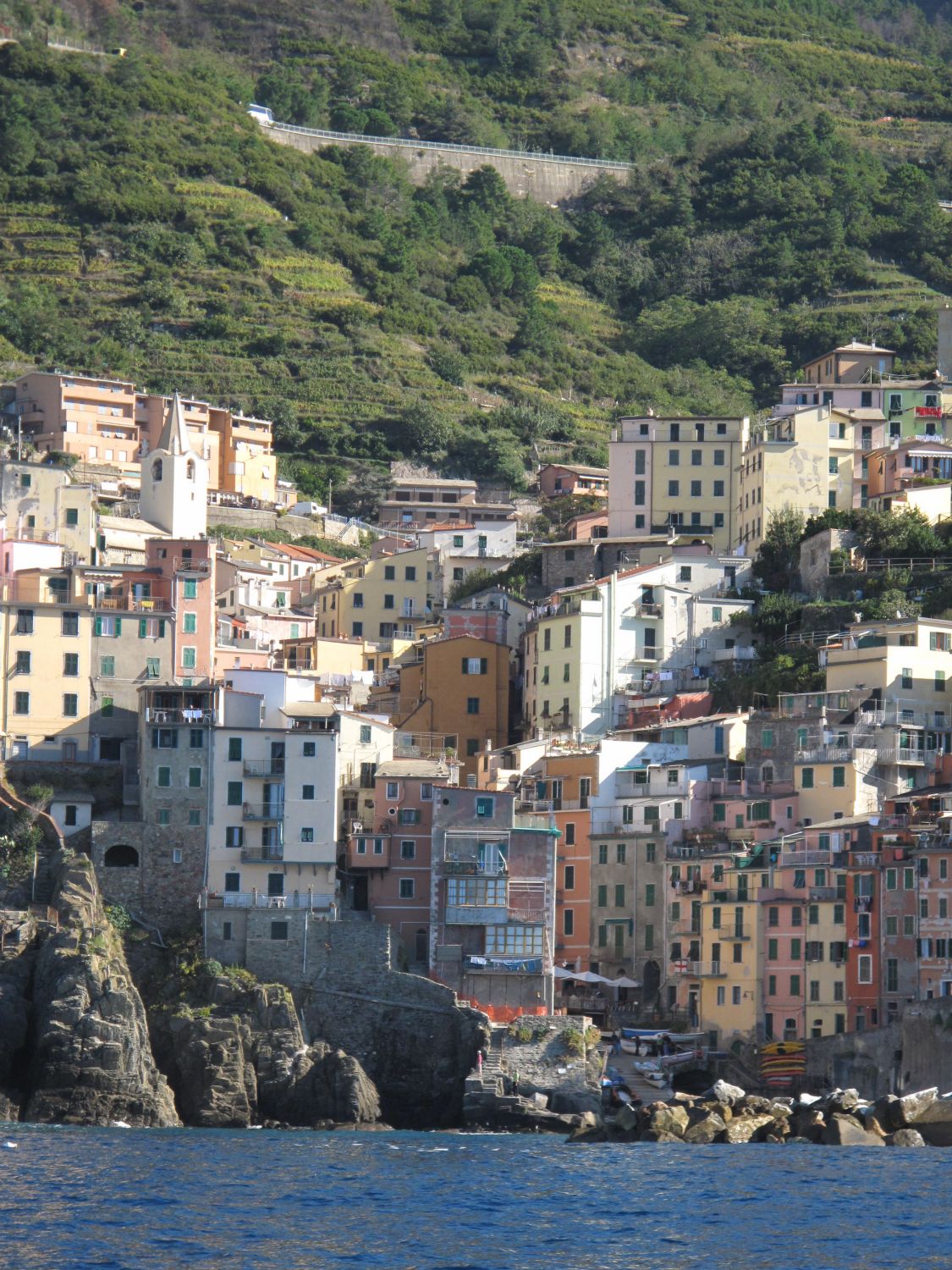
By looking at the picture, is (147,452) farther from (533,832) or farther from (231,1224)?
(231,1224)

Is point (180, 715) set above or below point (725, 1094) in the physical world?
above

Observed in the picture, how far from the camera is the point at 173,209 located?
16975cm

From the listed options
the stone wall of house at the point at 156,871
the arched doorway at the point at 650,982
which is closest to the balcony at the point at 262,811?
the stone wall of house at the point at 156,871

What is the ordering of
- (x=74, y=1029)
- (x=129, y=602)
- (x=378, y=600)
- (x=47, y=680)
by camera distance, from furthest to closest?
(x=378, y=600), (x=129, y=602), (x=47, y=680), (x=74, y=1029)

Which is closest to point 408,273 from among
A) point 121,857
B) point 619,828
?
point 619,828

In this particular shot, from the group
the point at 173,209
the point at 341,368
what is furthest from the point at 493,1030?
the point at 173,209

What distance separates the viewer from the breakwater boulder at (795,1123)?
2975 inches

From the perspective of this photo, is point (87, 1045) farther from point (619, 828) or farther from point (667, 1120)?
point (619, 828)

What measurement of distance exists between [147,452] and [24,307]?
1135 inches

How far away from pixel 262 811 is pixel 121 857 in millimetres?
4534

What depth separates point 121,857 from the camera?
85812 mm

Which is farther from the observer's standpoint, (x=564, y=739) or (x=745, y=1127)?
(x=564, y=739)

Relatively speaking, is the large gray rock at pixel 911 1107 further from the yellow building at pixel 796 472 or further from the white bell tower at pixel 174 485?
the white bell tower at pixel 174 485

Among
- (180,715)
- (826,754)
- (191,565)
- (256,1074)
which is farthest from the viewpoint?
(191,565)
